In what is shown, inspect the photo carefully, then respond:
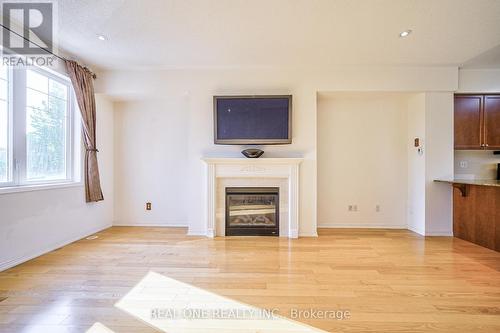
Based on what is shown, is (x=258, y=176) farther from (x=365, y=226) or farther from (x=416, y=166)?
(x=416, y=166)

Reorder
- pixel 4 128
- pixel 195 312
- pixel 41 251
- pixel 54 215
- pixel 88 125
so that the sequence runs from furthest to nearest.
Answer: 1. pixel 88 125
2. pixel 54 215
3. pixel 41 251
4. pixel 4 128
5. pixel 195 312

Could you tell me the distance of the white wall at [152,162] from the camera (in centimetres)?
434

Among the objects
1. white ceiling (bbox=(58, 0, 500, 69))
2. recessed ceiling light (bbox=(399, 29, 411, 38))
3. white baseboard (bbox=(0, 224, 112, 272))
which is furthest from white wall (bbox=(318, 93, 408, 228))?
white baseboard (bbox=(0, 224, 112, 272))

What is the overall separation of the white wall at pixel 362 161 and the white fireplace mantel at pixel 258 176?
0.82 m

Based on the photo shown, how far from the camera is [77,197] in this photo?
3457 mm

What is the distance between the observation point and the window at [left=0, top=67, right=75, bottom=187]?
2619mm

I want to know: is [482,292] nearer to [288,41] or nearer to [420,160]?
[420,160]

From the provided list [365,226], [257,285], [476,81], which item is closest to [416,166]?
[365,226]

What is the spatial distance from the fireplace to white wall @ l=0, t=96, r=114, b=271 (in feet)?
6.95

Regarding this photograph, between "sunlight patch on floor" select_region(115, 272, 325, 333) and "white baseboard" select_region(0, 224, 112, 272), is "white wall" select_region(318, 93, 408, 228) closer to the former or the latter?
"sunlight patch on floor" select_region(115, 272, 325, 333)

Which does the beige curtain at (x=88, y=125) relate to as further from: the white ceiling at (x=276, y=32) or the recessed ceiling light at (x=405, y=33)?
the recessed ceiling light at (x=405, y=33)

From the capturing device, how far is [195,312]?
1.80 meters

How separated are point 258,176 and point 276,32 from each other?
195cm

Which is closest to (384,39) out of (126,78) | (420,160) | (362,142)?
(362,142)
